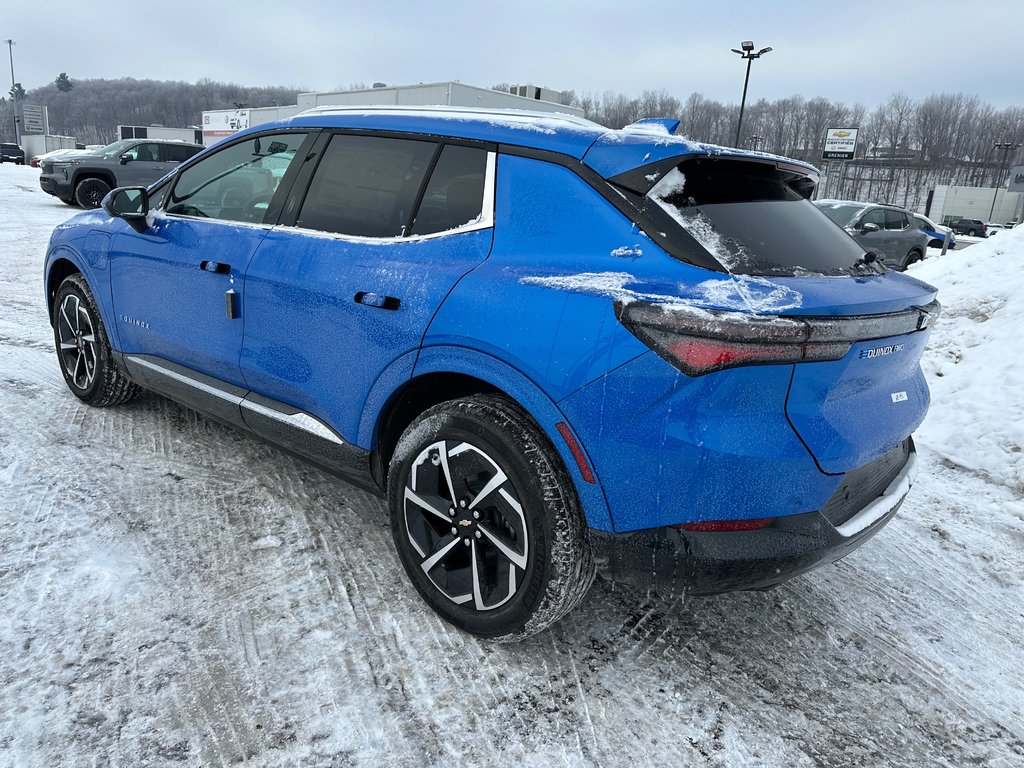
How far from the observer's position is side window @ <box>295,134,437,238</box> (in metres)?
2.64

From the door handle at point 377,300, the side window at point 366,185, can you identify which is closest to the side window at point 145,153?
the side window at point 366,185

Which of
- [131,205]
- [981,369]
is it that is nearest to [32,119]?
[131,205]

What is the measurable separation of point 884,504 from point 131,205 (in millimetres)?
3869

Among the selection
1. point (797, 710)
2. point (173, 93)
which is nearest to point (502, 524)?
point (797, 710)

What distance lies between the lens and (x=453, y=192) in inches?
98.3

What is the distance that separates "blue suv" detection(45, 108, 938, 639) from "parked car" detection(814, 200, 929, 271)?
1263 centimetres

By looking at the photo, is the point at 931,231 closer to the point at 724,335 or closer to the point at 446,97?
the point at 446,97

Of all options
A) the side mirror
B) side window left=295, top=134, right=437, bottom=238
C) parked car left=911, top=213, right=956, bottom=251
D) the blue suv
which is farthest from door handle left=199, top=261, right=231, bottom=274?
parked car left=911, top=213, right=956, bottom=251

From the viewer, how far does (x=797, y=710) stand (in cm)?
220

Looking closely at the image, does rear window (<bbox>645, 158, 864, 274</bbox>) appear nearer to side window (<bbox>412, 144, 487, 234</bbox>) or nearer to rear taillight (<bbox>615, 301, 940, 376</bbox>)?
rear taillight (<bbox>615, 301, 940, 376</bbox>)

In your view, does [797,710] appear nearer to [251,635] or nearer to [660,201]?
[660,201]

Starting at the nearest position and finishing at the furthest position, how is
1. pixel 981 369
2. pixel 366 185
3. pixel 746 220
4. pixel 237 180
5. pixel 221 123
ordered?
pixel 746 220 → pixel 366 185 → pixel 237 180 → pixel 981 369 → pixel 221 123

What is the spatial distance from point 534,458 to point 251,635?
45.7 inches

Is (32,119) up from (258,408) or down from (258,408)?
up
